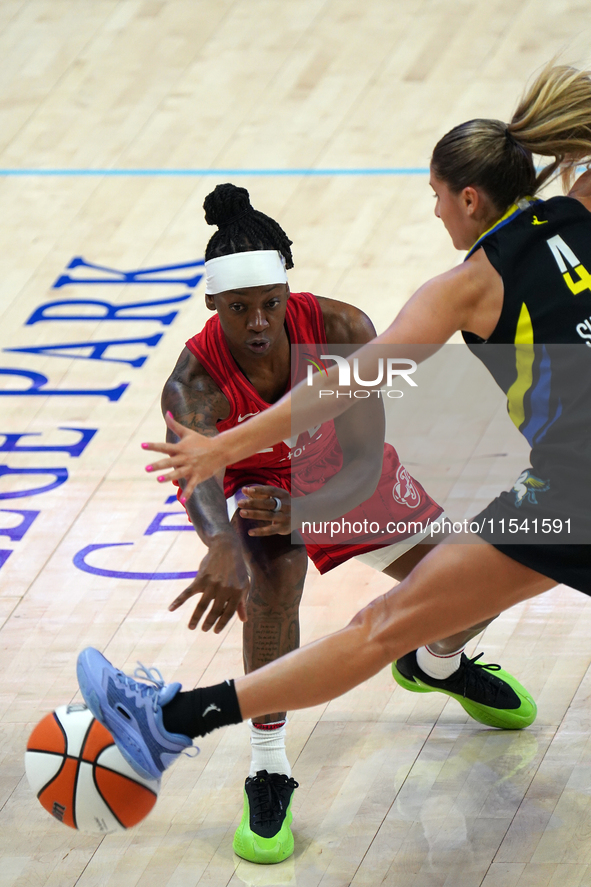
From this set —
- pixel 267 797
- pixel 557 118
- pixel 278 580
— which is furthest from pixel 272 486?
pixel 557 118

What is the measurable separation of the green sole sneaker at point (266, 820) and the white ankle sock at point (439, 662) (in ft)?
1.74

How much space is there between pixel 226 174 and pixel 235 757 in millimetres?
4258

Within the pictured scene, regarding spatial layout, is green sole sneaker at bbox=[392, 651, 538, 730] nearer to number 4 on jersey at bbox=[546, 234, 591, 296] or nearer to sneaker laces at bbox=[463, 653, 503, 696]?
sneaker laces at bbox=[463, 653, 503, 696]

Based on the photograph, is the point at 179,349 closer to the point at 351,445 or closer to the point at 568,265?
the point at 351,445

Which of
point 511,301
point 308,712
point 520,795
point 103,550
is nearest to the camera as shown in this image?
point 511,301

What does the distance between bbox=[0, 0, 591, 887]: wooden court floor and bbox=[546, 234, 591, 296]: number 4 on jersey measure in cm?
129

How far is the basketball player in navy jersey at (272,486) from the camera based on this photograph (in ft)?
8.90

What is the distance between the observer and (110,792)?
7.82ft

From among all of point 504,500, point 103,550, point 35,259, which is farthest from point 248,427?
point 35,259

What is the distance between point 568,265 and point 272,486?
3.17 ft

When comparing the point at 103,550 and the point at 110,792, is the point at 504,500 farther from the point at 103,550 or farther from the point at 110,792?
the point at 103,550

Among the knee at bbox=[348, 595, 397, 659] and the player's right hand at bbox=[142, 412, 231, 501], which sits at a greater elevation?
the player's right hand at bbox=[142, 412, 231, 501]

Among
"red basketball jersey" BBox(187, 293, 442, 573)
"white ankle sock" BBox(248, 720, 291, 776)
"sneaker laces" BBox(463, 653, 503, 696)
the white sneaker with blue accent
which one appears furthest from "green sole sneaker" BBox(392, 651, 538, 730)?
the white sneaker with blue accent

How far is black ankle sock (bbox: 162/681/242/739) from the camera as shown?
2385 mm
